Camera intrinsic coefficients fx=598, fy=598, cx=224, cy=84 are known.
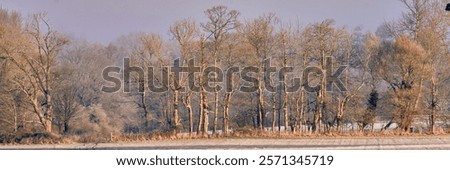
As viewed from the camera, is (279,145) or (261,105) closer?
(279,145)

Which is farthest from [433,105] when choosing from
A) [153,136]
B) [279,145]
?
[153,136]

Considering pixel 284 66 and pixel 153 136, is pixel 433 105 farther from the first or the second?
pixel 153 136

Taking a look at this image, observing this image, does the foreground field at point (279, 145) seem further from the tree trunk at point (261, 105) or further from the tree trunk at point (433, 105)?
the tree trunk at point (261, 105)

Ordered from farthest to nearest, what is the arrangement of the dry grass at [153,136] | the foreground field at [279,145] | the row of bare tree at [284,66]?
the row of bare tree at [284,66] < the dry grass at [153,136] < the foreground field at [279,145]

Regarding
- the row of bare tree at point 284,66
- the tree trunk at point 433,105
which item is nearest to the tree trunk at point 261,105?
the row of bare tree at point 284,66

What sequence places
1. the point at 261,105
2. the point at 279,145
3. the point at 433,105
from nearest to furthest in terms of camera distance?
1. the point at 279,145
2. the point at 433,105
3. the point at 261,105

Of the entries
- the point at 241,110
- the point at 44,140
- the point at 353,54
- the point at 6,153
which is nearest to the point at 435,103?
the point at 353,54

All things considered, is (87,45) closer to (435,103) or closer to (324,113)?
(324,113)

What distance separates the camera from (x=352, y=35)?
33219 mm

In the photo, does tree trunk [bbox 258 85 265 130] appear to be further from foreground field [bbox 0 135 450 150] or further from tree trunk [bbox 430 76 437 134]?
A: foreground field [bbox 0 135 450 150]

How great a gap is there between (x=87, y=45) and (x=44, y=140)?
16724 millimetres

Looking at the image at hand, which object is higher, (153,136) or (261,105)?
(261,105)

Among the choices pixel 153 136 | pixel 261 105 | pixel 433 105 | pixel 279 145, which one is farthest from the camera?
pixel 261 105

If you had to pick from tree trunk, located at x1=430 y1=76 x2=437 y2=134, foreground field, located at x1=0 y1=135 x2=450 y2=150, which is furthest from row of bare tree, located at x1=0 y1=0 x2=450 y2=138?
foreground field, located at x1=0 y1=135 x2=450 y2=150
